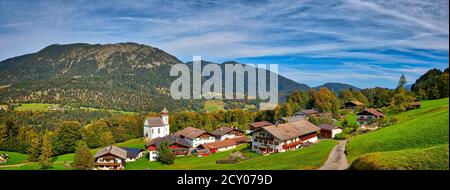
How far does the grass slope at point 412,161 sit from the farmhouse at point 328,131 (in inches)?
959

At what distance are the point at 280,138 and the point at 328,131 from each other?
9.08 meters

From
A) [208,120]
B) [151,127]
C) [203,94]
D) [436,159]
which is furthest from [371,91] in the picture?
[203,94]

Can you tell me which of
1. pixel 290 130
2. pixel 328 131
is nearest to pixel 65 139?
pixel 290 130

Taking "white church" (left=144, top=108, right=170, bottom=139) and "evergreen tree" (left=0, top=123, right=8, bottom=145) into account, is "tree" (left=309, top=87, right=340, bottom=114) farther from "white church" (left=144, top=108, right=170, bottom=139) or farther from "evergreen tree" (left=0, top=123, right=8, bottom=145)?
"evergreen tree" (left=0, top=123, right=8, bottom=145)

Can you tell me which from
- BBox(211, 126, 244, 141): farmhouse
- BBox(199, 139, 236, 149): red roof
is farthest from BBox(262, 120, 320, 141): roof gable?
BBox(211, 126, 244, 141): farmhouse

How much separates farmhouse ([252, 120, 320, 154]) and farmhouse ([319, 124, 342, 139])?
228cm

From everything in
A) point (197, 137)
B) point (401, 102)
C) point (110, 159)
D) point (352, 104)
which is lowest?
point (197, 137)

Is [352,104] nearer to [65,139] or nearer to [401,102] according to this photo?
[401,102]

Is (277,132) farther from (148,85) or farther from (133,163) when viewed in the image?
(148,85)

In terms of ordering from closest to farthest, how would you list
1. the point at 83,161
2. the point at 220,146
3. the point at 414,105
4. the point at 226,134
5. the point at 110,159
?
the point at 83,161 < the point at 110,159 < the point at 220,146 < the point at 414,105 < the point at 226,134

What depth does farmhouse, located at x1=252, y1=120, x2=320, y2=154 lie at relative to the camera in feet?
100

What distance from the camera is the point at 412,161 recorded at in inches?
439
